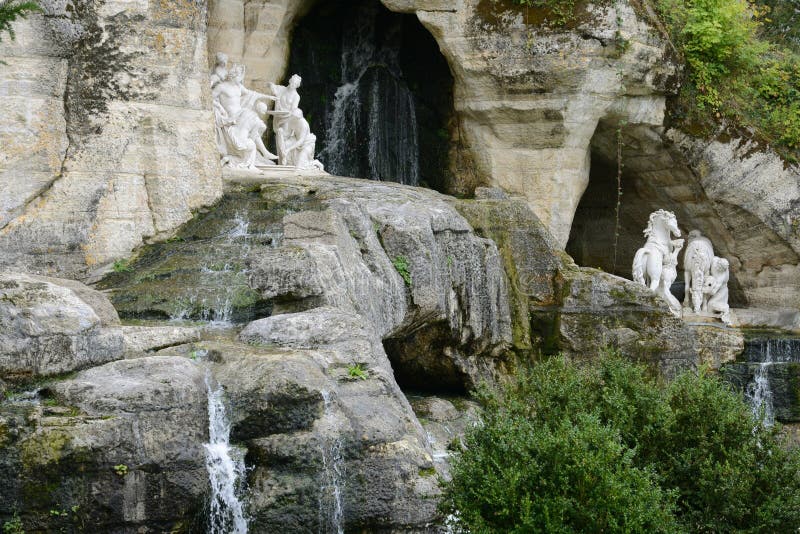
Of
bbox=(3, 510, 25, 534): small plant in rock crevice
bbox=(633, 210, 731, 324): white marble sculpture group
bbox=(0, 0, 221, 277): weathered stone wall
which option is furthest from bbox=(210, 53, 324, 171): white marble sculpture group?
bbox=(3, 510, 25, 534): small plant in rock crevice

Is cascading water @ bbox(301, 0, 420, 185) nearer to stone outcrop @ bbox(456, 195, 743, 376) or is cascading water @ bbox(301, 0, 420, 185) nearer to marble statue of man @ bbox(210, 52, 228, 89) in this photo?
marble statue of man @ bbox(210, 52, 228, 89)

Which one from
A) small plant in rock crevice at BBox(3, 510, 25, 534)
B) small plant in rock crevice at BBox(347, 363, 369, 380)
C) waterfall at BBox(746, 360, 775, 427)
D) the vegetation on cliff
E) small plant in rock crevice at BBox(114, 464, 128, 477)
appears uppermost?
the vegetation on cliff

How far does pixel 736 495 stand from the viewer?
935 cm

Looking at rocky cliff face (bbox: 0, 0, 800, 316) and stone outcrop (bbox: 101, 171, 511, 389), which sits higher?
rocky cliff face (bbox: 0, 0, 800, 316)

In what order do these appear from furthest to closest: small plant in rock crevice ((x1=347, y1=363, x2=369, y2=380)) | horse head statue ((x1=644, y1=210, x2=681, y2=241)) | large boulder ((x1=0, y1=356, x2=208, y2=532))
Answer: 1. horse head statue ((x1=644, y1=210, x2=681, y2=241))
2. small plant in rock crevice ((x1=347, y1=363, x2=369, y2=380))
3. large boulder ((x1=0, y1=356, x2=208, y2=532))

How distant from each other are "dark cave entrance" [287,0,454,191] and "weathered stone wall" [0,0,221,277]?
17.2 ft

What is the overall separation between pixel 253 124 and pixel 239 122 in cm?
23

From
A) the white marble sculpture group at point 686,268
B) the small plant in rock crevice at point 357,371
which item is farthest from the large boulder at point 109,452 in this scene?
the white marble sculpture group at point 686,268

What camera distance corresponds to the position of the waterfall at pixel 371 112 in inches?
805

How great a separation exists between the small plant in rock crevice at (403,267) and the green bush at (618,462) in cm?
341

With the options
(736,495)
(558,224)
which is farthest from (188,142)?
(736,495)

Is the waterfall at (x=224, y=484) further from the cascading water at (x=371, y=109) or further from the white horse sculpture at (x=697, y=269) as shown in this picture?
the white horse sculpture at (x=697, y=269)

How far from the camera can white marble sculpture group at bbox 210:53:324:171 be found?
56.3 ft

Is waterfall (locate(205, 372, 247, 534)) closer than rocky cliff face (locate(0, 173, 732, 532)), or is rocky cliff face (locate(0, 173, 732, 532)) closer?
rocky cliff face (locate(0, 173, 732, 532))
